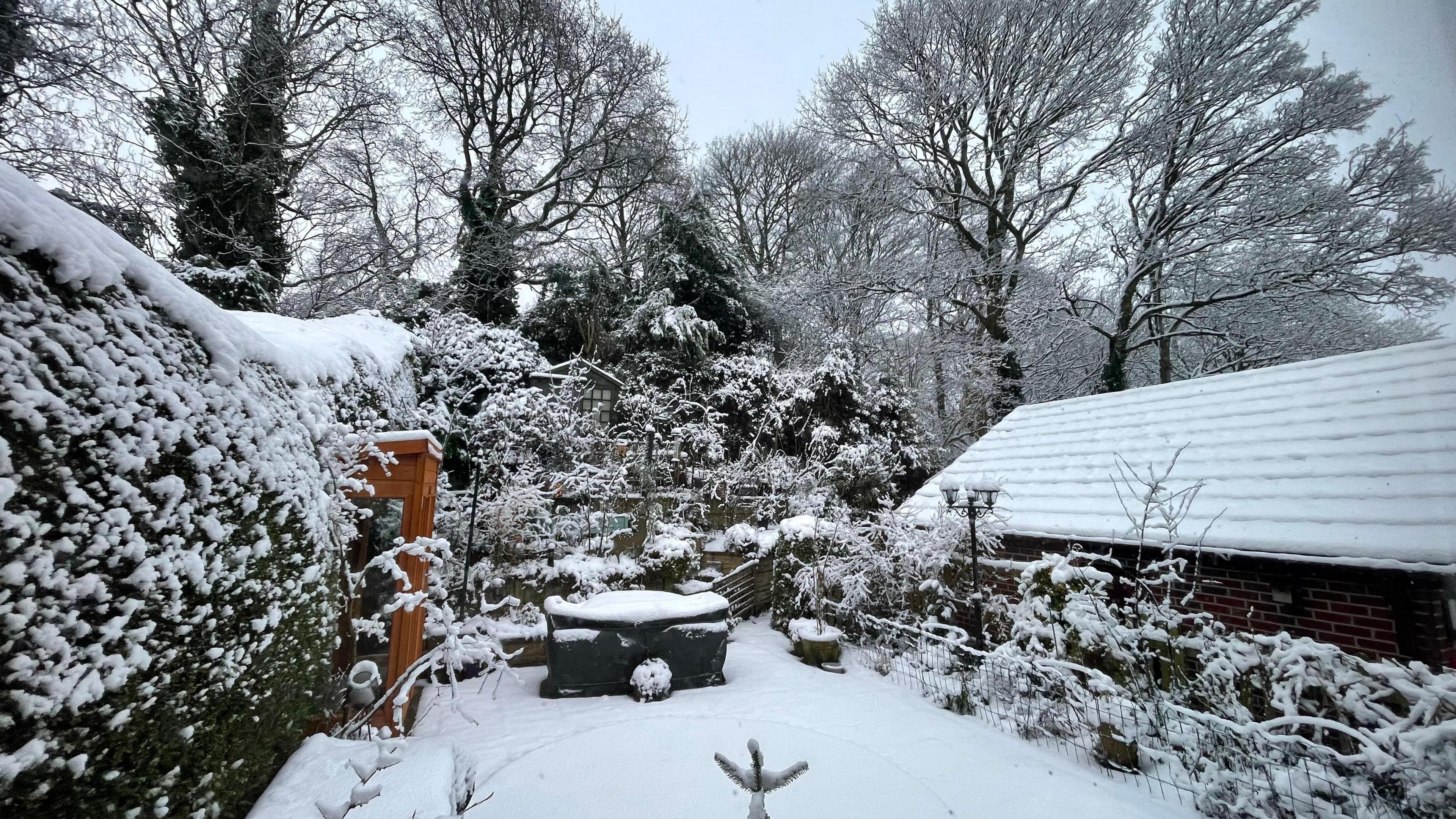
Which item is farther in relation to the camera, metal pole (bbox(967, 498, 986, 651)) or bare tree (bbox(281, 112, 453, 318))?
bare tree (bbox(281, 112, 453, 318))

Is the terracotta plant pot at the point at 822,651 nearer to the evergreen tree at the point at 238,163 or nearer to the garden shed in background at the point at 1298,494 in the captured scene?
the garden shed in background at the point at 1298,494

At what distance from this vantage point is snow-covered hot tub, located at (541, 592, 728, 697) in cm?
516

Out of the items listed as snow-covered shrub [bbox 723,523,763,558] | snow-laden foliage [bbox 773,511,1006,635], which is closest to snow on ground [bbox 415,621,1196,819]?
snow-laden foliage [bbox 773,511,1006,635]

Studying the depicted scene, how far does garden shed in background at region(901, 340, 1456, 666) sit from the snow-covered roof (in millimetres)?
14

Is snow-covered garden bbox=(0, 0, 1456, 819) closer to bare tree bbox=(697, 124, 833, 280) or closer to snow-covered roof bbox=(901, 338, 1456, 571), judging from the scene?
snow-covered roof bbox=(901, 338, 1456, 571)

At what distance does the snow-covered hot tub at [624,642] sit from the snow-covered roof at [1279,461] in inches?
128

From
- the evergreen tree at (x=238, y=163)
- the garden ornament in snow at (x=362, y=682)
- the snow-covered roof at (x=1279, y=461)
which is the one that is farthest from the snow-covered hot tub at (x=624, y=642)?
the evergreen tree at (x=238, y=163)

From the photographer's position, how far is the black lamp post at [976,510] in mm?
5324

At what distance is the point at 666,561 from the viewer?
747cm

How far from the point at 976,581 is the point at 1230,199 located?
953 cm

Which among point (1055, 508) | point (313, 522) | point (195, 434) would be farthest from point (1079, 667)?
point (195, 434)

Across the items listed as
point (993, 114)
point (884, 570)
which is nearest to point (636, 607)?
point (884, 570)

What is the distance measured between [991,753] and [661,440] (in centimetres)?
828

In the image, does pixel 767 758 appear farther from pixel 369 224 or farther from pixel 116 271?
pixel 369 224
